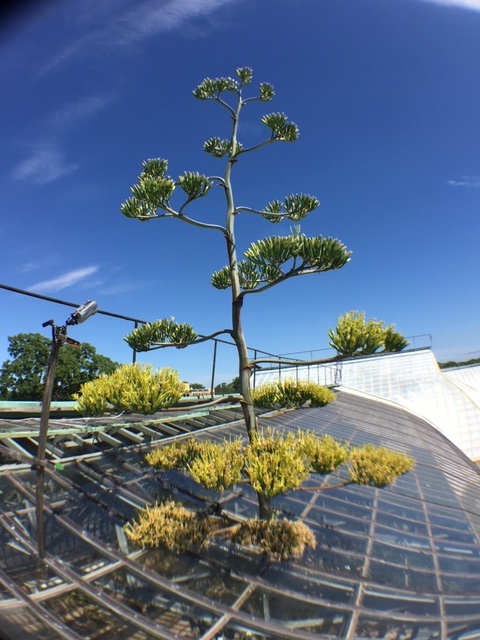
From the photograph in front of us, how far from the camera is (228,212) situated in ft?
13.7

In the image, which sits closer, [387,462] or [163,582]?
[163,582]

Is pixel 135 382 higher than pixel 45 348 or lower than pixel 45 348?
lower

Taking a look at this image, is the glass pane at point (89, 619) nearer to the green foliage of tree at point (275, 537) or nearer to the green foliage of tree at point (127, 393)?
the green foliage of tree at point (275, 537)

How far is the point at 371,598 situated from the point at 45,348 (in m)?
34.7

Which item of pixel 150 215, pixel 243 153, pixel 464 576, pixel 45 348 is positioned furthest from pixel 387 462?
pixel 45 348

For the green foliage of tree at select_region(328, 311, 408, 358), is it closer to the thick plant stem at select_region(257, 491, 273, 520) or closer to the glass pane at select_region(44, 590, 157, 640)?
the thick plant stem at select_region(257, 491, 273, 520)

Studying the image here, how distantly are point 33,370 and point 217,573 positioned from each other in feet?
109

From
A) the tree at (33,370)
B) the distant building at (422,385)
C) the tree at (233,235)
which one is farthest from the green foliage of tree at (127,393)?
the tree at (33,370)

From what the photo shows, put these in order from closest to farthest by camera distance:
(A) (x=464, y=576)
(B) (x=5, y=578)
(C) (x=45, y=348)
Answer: (B) (x=5, y=578) → (A) (x=464, y=576) → (C) (x=45, y=348)

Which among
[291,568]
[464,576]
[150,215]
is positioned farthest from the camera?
[150,215]

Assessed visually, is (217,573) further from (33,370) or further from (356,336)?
(33,370)

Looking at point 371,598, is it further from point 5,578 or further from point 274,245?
point 274,245

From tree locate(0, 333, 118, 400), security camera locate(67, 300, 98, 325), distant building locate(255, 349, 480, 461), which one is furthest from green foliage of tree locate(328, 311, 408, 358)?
tree locate(0, 333, 118, 400)

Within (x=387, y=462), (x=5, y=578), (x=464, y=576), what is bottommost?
(x=464, y=576)
